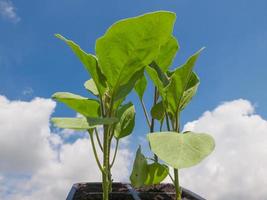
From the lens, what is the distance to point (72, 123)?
0.77 m

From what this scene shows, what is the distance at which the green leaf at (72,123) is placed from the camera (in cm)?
74

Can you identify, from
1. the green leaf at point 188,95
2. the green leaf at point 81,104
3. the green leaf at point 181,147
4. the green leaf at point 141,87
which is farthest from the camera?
the green leaf at point 141,87

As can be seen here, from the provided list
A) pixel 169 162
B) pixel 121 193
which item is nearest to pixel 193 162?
pixel 169 162

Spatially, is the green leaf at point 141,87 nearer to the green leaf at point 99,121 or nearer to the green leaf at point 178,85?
the green leaf at point 178,85

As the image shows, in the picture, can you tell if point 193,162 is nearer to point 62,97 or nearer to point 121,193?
point 62,97

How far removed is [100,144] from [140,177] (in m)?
0.14

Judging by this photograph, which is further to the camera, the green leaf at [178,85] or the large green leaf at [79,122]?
the green leaf at [178,85]

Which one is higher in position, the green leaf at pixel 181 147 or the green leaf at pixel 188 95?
the green leaf at pixel 188 95

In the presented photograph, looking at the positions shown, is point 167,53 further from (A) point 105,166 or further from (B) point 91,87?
(A) point 105,166

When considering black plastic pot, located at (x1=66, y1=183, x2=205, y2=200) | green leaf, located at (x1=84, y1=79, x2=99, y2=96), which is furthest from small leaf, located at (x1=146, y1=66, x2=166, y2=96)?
black plastic pot, located at (x1=66, y1=183, x2=205, y2=200)

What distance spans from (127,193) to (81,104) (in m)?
0.40

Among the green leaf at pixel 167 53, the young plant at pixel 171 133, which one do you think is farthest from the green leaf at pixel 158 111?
the green leaf at pixel 167 53

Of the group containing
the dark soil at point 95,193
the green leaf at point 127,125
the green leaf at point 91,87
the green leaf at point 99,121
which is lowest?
the dark soil at point 95,193

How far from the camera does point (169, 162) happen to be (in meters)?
0.67
